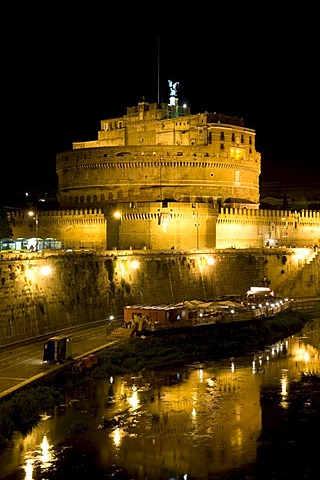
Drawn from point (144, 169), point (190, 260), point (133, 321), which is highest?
point (144, 169)

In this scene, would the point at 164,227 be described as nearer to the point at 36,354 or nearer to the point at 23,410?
the point at 36,354

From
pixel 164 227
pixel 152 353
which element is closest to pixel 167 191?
pixel 164 227

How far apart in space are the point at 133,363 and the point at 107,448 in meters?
7.51

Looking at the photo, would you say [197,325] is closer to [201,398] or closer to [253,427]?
[201,398]

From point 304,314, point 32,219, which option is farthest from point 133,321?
point 32,219

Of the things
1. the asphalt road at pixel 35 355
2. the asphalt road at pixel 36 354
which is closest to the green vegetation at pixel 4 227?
the asphalt road at pixel 36 354

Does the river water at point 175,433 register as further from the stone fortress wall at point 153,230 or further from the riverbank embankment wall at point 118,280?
A: the stone fortress wall at point 153,230

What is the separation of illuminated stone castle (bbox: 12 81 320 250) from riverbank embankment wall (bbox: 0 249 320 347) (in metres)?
2.96

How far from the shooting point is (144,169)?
144 feet

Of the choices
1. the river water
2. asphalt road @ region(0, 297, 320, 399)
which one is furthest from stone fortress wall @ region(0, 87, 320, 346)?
the river water

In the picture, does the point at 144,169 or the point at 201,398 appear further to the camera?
the point at 144,169

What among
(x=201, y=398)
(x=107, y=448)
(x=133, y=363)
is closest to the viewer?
(x=107, y=448)

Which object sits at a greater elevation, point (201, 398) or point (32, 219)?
point (32, 219)

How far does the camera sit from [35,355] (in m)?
21.9
